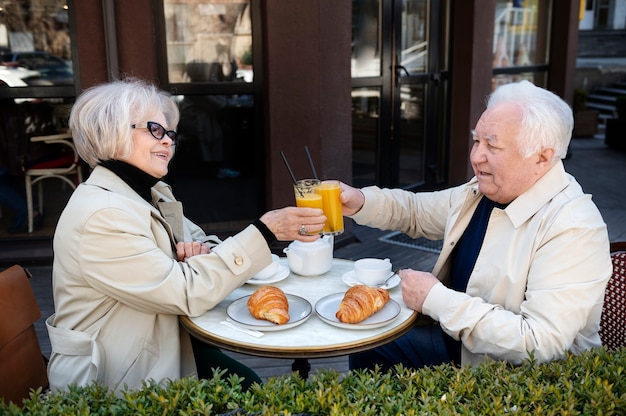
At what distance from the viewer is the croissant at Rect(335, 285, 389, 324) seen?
2.18 m

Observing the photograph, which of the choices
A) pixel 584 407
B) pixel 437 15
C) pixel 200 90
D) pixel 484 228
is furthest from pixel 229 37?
pixel 584 407

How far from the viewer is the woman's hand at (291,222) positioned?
241 centimetres

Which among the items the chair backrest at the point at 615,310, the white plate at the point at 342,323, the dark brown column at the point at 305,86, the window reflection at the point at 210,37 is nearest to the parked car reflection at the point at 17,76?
the window reflection at the point at 210,37

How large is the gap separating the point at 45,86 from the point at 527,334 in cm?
468

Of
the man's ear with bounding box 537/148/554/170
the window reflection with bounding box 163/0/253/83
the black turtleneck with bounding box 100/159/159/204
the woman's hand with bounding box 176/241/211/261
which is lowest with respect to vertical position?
the woman's hand with bounding box 176/241/211/261

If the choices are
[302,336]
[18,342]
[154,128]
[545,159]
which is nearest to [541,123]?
[545,159]

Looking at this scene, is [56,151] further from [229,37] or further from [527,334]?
[527,334]

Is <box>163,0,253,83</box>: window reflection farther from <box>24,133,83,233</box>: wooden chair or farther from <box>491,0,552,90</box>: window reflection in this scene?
<box>491,0,552,90</box>: window reflection

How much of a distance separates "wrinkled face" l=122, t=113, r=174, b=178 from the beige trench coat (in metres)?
1.16

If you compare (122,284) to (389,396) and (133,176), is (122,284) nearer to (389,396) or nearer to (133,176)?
(133,176)

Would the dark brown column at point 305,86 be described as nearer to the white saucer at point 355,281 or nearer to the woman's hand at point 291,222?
the white saucer at point 355,281

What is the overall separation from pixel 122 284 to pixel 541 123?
159 cm

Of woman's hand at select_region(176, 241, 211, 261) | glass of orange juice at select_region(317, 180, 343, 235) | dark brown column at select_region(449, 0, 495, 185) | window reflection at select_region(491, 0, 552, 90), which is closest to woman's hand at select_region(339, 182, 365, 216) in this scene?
glass of orange juice at select_region(317, 180, 343, 235)

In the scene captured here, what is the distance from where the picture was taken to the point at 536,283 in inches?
84.1
